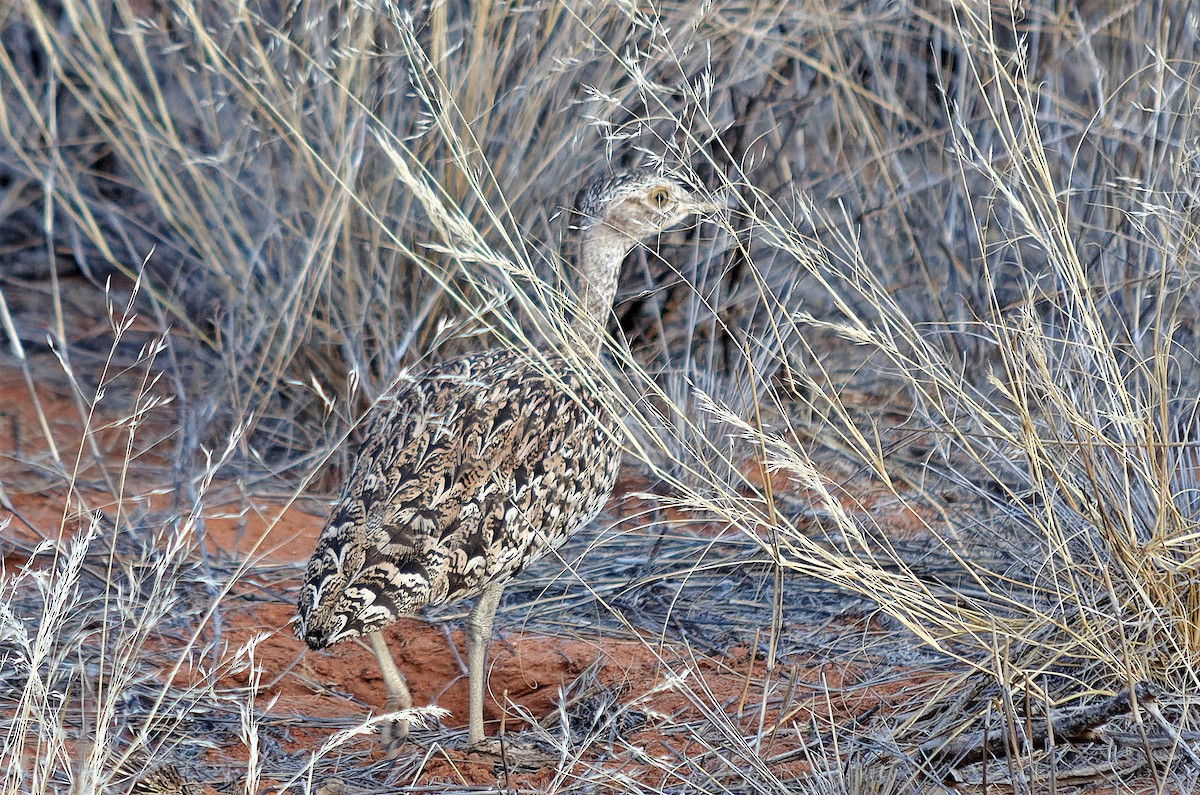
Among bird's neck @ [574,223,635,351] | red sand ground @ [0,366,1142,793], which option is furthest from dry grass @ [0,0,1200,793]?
bird's neck @ [574,223,635,351]

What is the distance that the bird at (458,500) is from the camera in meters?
2.92

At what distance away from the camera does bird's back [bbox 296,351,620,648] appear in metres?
2.91

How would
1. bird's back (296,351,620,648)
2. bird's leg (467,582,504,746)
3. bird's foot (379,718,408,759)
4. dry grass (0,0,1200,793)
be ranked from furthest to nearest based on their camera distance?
bird's leg (467,582,504,746), bird's foot (379,718,408,759), bird's back (296,351,620,648), dry grass (0,0,1200,793)

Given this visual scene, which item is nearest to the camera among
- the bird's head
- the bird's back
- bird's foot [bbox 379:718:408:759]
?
the bird's back

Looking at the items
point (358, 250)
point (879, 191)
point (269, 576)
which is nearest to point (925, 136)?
point (879, 191)

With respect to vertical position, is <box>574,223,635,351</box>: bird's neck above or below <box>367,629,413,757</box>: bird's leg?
above

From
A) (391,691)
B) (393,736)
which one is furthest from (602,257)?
(393,736)

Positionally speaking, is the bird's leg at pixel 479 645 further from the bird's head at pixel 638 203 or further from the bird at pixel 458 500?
the bird's head at pixel 638 203

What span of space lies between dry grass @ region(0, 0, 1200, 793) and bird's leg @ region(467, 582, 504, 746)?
9.4 inches

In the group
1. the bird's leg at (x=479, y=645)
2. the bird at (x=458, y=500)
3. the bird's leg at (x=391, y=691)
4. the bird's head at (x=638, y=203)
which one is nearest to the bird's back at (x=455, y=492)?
the bird at (x=458, y=500)

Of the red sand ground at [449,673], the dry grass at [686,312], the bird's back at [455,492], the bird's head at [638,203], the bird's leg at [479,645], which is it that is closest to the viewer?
the dry grass at [686,312]

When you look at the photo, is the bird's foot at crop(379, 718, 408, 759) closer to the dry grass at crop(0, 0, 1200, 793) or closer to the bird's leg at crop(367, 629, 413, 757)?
the bird's leg at crop(367, 629, 413, 757)

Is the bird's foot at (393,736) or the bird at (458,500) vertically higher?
the bird at (458,500)

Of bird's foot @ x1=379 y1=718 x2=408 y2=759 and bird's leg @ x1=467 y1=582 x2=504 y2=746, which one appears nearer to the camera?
bird's foot @ x1=379 y1=718 x2=408 y2=759
